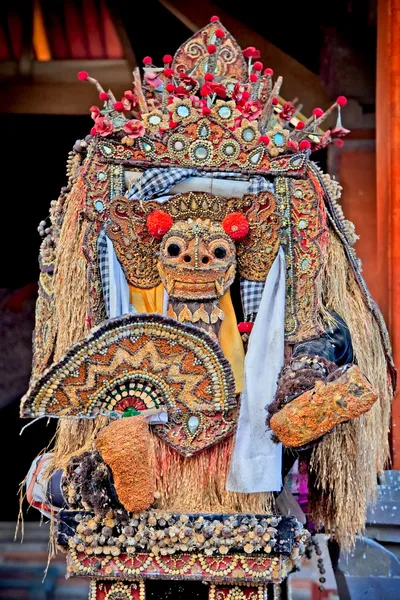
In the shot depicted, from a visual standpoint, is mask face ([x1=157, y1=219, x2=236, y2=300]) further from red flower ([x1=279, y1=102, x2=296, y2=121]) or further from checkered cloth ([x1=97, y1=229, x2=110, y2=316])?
red flower ([x1=279, y1=102, x2=296, y2=121])

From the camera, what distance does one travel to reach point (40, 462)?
425 cm

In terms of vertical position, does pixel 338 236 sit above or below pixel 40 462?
above

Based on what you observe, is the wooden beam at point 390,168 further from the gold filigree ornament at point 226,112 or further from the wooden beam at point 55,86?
the wooden beam at point 55,86

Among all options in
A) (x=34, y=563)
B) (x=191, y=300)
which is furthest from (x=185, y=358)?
(x=34, y=563)

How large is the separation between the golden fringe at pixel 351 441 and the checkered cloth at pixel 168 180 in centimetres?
33

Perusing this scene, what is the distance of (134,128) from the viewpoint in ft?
14.1

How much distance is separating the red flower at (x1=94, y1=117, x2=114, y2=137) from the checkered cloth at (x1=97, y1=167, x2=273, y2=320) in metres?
0.20

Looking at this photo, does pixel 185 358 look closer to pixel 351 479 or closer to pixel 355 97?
pixel 351 479

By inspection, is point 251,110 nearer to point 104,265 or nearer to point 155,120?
point 155,120

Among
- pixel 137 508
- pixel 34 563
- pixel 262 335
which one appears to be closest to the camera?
pixel 137 508

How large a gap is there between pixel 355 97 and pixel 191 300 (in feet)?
9.04

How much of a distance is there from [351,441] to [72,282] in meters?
1.12

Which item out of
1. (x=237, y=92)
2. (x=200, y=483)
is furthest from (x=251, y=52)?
(x=200, y=483)

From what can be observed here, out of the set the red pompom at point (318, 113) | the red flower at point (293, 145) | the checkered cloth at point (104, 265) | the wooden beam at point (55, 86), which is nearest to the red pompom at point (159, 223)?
the checkered cloth at point (104, 265)
